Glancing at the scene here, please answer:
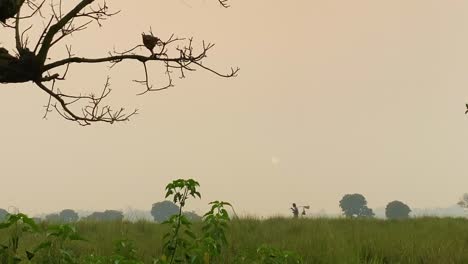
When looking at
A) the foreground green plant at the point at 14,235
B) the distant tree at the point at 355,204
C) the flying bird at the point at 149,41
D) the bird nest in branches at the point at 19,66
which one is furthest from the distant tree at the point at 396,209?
the foreground green plant at the point at 14,235

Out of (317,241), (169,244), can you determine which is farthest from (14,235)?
(317,241)

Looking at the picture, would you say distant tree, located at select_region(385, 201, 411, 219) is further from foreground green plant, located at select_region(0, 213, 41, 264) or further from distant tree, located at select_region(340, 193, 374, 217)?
foreground green plant, located at select_region(0, 213, 41, 264)

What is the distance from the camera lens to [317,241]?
8.88 meters

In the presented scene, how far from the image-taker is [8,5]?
5.38 m

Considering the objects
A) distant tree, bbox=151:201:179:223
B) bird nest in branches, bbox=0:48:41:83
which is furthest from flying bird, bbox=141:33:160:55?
distant tree, bbox=151:201:179:223

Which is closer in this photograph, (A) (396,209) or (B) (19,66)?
(B) (19,66)

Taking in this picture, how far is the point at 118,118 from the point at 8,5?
1671mm

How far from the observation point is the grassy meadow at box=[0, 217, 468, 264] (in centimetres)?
780

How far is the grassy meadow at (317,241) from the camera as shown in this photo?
25.6ft

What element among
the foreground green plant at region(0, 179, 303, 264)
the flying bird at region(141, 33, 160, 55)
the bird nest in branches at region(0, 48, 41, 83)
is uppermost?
the flying bird at region(141, 33, 160, 55)

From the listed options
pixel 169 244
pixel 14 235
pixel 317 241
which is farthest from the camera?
pixel 317 241

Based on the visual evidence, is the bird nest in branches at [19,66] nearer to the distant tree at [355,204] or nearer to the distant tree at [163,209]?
the distant tree at [355,204]

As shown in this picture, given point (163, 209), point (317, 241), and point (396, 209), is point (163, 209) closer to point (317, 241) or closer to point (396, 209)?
Result: point (396, 209)

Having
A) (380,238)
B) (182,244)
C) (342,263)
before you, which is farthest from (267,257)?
(380,238)
